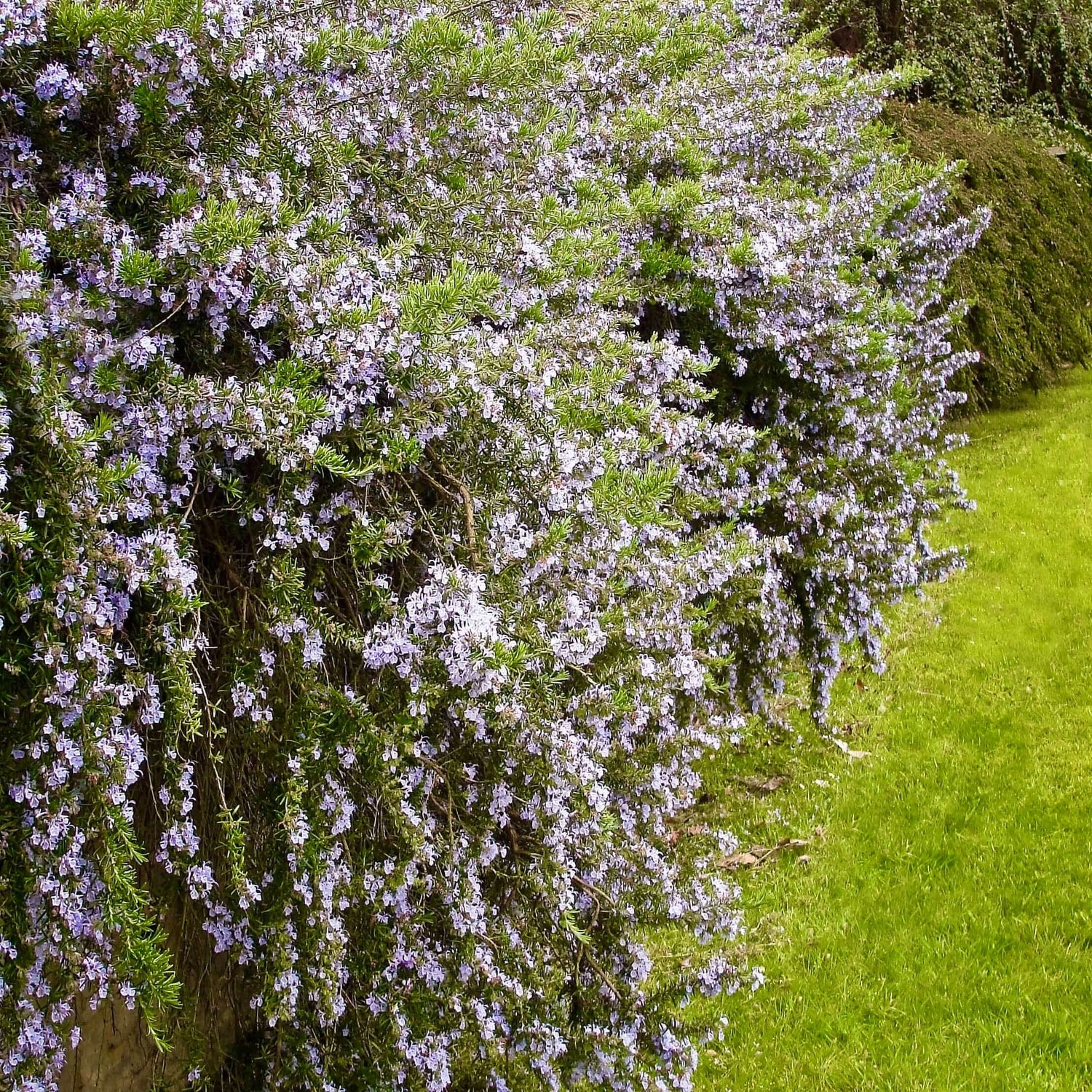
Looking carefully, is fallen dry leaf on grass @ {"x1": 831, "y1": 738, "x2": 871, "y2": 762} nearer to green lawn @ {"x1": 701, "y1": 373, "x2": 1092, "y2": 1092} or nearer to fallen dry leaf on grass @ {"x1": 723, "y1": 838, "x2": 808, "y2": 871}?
green lawn @ {"x1": 701, "y1": 373, "x2": 1092, "y2": 1092}

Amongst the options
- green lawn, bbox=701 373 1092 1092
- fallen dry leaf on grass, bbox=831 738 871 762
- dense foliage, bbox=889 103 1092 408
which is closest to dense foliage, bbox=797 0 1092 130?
dense foliage, bbox=889 103 1092 408

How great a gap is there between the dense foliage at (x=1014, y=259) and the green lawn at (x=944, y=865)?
2.69m

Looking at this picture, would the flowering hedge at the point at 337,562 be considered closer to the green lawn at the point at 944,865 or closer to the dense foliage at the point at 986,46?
the green lawn at the point at 944,865

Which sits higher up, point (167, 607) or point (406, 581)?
point (167, 607)

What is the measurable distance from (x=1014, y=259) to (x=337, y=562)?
960 centimetres

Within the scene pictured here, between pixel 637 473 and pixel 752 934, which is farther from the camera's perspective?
pixel 752 934

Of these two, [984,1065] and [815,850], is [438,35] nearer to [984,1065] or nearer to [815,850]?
[984,1065]

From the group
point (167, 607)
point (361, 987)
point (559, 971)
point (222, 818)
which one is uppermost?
point (167, 607)

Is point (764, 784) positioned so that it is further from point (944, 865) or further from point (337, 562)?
point (337, 562)

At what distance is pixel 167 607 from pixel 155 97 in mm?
1008

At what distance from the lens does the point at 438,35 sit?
250 cm

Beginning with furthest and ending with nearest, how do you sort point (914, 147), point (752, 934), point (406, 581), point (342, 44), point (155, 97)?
point (914, 147) < point (752, 934) < point (342, 44) < point (406, 581) < point (155, 97)

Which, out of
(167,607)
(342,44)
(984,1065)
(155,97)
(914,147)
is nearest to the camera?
(167,607)

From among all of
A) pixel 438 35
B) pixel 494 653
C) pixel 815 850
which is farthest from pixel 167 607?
pixel 815 850
